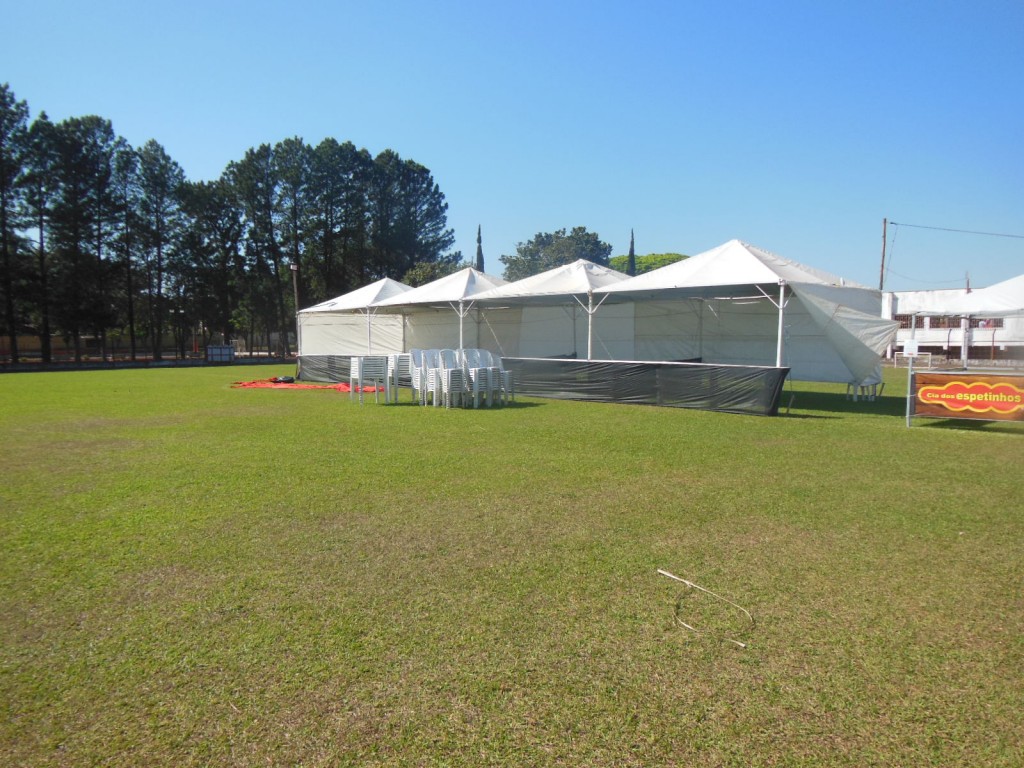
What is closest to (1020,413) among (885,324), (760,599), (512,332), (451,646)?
(885,324)

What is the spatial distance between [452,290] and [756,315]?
9.28m

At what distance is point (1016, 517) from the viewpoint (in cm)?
454

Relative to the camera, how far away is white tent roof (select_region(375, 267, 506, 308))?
16891 millimetres

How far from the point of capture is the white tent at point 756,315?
11273 mm

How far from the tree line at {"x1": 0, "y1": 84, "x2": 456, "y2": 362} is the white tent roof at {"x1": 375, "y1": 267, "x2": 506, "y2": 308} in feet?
50.1

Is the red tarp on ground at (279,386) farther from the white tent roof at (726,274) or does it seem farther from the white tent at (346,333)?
the white tent roof at (726,274)

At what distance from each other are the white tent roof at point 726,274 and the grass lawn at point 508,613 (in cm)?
606

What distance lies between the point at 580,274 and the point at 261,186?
35.2 m

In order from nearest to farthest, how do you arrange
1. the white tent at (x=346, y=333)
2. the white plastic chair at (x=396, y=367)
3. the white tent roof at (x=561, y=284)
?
the white plastic chair at (x=396, y=367)
the white tent roof at (x=561, y=284)
the white tent at (x=346, y=333)

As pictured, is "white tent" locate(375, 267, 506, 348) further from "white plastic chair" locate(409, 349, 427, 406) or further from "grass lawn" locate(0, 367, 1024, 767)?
"grass lawn" locate(0, 367, 1024, 767)

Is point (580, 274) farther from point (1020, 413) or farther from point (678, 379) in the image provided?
point (1020, 413)

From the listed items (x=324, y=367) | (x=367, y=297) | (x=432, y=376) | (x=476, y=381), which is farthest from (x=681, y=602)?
(x=367, y=297)

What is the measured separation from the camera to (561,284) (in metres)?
15.2

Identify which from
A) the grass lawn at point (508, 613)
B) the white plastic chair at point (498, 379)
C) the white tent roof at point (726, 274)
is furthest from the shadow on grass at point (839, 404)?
the white plastic chair at point (498, 379)
